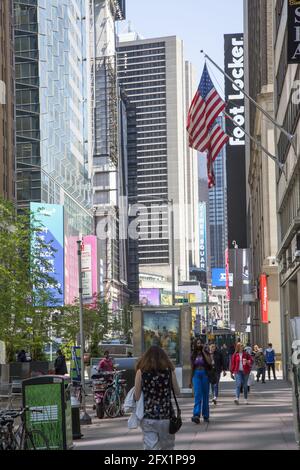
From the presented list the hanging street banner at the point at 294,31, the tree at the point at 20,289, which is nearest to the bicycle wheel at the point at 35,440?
the hanging street banner at the point at 294,31

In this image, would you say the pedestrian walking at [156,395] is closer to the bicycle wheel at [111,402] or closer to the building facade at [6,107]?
the bicycle wheel at [111,402]

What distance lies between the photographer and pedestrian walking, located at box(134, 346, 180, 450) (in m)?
11.2

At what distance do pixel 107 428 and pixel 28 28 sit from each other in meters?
98.8

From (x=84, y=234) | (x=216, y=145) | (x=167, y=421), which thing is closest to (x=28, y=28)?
(x=84, y=234)

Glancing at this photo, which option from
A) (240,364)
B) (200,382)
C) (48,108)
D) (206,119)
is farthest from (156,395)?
(48,108)

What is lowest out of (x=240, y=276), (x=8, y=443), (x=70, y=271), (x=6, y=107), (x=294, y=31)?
(x=8, y=443)

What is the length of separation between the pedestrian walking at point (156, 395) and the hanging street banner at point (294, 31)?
14.0 meters

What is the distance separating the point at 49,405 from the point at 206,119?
16.7 metres

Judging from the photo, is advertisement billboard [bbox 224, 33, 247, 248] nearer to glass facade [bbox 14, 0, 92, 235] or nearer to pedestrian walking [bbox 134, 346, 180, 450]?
glass facade [bbox 14, 0, 92, 235]

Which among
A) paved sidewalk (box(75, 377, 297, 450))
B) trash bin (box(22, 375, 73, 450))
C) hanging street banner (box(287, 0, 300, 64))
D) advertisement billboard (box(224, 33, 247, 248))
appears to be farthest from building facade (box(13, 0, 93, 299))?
trash bin (box(22, 375, 73, 450))

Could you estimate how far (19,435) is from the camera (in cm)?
1325

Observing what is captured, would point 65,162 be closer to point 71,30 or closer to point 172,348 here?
point 71,30

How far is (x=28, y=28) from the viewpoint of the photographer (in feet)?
375

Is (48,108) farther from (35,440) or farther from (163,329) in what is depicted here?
(35,440)
